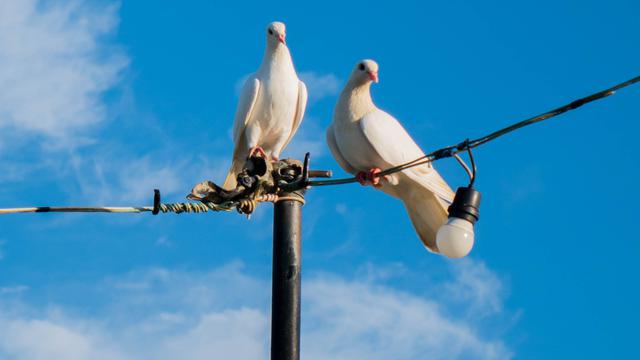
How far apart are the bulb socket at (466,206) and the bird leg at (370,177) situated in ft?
4.64

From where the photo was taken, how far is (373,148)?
7.61m

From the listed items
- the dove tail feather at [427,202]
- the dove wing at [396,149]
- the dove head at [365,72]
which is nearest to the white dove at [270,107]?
the dove head at [365,72]

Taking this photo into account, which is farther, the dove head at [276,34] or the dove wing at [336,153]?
the dove head at [276,34]

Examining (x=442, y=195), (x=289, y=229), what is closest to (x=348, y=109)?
(x=442, y=195)

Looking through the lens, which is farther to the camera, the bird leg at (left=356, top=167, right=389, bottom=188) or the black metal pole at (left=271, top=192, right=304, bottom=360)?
the bird leg at (left=356, top=167, right=389, bottom=188)

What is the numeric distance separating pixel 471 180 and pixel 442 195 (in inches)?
57.8

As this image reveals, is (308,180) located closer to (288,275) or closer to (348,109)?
(288,275)

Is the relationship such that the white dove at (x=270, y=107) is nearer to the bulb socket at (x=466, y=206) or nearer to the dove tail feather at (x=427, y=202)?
the dove tail feather at (x=427, y=202)

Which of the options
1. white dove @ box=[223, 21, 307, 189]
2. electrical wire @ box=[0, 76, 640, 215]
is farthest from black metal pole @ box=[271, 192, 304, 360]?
white dove @ box=[223, 21, 307, 189]

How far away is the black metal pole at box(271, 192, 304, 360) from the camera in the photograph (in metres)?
6.19

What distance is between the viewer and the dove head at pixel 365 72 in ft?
25.8

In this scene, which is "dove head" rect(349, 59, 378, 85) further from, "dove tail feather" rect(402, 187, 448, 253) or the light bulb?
the light bulb

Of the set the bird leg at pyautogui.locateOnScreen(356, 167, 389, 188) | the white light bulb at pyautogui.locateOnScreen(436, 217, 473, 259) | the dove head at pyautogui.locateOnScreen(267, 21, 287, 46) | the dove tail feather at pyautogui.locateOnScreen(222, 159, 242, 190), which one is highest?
the dove head at pyautogui.locateOnScreen(267, 21, 287, 46)

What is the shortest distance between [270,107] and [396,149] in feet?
6.09
